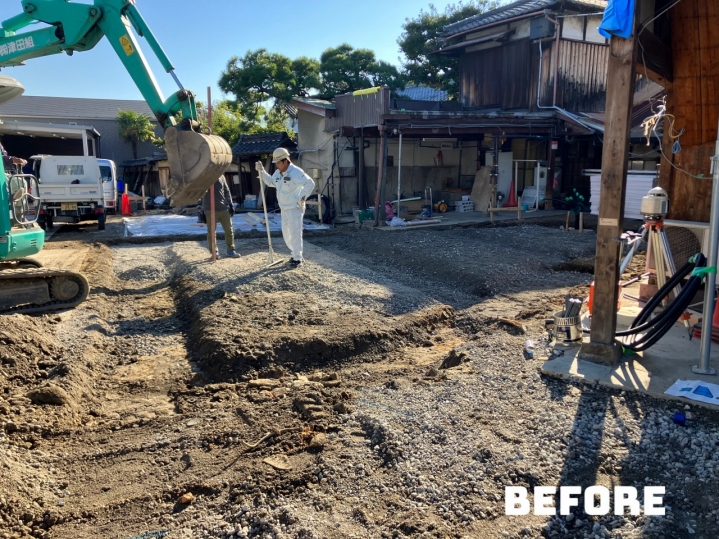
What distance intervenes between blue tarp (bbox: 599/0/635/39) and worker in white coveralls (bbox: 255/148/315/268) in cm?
538

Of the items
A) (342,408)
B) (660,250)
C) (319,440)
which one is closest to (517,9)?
(660,250)

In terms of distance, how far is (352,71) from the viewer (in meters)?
31.9

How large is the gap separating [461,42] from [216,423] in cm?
1932

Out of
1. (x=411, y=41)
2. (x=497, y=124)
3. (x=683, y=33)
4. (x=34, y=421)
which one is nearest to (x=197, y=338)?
(x=34, y=421)

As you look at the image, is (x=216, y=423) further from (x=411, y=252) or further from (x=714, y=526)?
(x=411, y=252)

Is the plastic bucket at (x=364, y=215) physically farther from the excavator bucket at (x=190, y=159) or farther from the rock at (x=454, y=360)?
the rock at (x=454, y=360)

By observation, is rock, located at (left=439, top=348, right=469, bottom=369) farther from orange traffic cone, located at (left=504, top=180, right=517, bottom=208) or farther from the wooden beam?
orange traffic cone, located at (left=504, top=180, right=517, bottom=208)

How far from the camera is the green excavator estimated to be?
21.8ft


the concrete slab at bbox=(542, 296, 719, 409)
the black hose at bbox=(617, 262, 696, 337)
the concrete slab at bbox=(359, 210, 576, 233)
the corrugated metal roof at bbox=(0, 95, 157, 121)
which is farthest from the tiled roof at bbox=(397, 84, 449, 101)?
the black hose at bbox=(617, 262, 696, 337)

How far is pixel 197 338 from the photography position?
610cm

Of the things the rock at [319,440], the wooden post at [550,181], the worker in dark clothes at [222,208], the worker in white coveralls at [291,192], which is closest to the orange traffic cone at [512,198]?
the wooden post at [550,181]

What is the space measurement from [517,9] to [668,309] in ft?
54.8

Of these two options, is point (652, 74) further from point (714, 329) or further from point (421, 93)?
point (421, 93)

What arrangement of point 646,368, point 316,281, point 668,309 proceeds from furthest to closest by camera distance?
point 316,281 → point 646,368 → point 668,309
